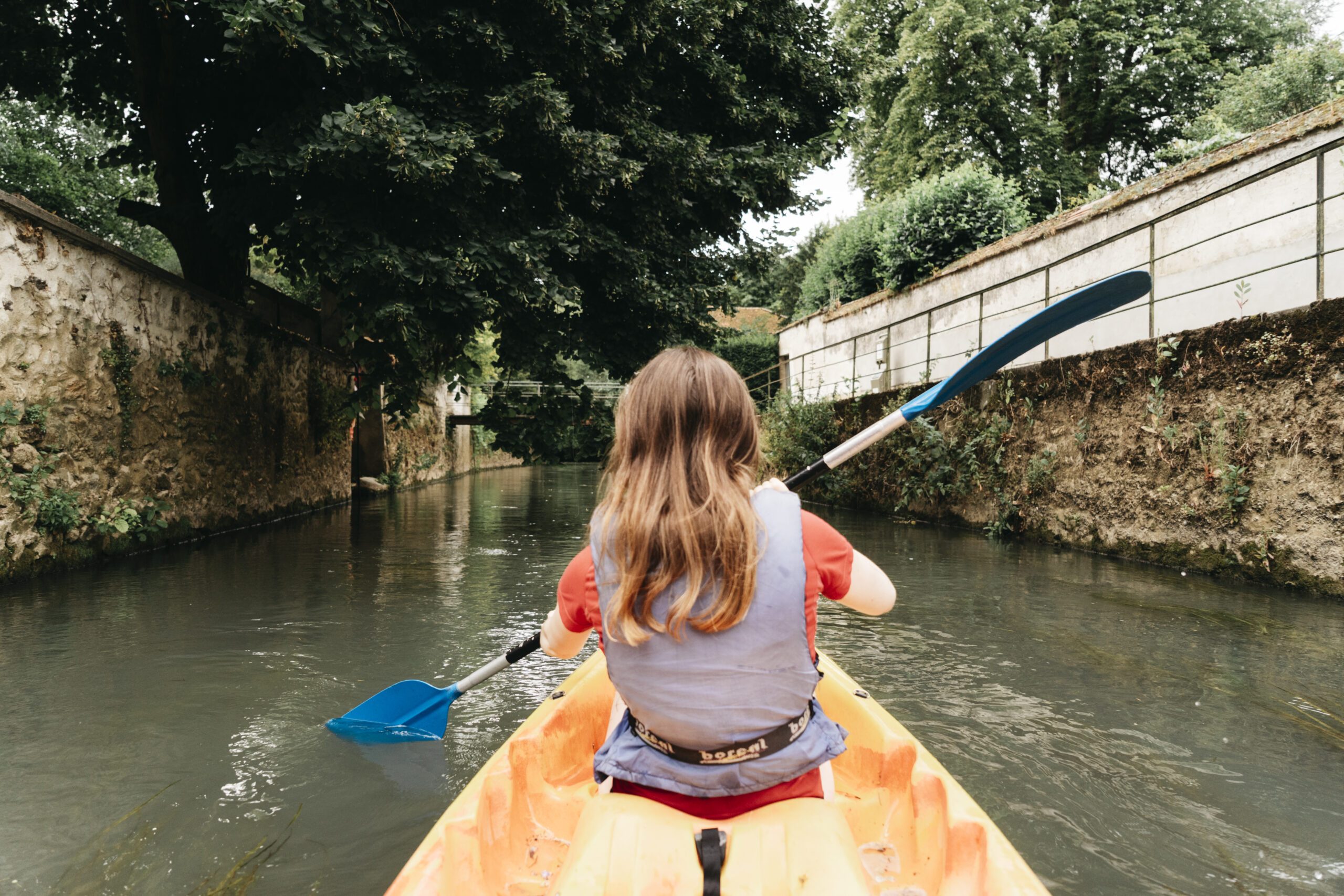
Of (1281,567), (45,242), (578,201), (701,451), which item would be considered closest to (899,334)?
(578,201)

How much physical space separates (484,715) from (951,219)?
12214mm

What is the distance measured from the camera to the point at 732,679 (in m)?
1.39

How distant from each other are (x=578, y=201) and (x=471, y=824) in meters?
7.64

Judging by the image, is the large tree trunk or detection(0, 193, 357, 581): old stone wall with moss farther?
the large tree trunk

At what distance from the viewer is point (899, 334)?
1360 cm

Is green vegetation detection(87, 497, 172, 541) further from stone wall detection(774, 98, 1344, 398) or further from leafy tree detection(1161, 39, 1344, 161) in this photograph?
leafy tree detection(1161, 39, 1344, 161)

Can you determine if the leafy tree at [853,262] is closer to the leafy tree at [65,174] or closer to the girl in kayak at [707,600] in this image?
the girl in kayak at [707,600]

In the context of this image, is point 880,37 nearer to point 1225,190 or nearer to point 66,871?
point 1225,190

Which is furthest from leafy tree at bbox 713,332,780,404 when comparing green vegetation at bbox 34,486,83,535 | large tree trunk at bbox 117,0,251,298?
green vegetation at bbox 34,486,83,535

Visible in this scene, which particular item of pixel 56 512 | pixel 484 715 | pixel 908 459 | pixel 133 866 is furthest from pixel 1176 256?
pixel 56 512

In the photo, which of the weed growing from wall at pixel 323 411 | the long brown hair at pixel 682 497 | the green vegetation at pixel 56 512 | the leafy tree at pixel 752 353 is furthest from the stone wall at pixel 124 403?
the leafy tree at pixel 752 353

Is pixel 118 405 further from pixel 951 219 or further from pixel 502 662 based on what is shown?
pixel 951 219

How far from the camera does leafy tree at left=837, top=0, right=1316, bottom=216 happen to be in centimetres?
1798

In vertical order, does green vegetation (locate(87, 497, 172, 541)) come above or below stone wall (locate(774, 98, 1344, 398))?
below
